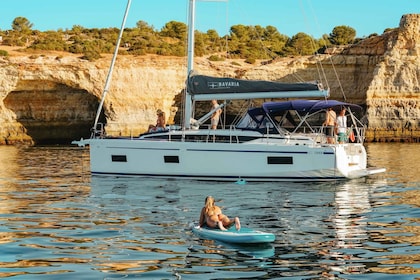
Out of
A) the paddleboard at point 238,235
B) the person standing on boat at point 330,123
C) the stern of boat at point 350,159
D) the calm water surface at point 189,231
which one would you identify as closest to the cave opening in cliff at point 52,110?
the calm water surface at point 189,231

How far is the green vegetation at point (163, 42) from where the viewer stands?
55.8 meters

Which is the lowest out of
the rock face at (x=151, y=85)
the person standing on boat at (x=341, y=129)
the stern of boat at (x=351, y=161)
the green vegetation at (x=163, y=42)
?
the stern of boat at (x=351, y=161)

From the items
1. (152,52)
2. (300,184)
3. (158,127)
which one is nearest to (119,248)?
(300,184)

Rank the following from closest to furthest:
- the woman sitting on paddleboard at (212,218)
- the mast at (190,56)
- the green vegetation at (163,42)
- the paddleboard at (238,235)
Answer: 1. the paddleboard at (238,235)
2. the woman sitting on paddleboard at (212,218)
3. the mast at (190,56)
4. the green vegetation at (163,42)

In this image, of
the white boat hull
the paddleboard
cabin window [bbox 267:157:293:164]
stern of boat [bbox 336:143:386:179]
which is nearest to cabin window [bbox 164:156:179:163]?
the white boat hull

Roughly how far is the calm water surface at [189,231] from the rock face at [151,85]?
23.3 metres

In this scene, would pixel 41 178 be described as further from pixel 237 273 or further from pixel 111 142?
pixel 237 273

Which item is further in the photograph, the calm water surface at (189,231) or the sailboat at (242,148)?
the sailboat at (242,148)

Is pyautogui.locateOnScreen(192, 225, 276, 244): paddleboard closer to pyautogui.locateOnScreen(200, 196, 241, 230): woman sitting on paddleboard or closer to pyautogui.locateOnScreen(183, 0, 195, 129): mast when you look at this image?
pyautogui.locateOnScreen(200, 196, 241, 230): woman sitting on paddleboard

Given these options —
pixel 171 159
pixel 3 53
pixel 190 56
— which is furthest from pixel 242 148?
pixel 3 53

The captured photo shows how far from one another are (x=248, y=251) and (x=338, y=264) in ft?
5.85

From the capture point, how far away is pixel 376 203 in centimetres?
1939

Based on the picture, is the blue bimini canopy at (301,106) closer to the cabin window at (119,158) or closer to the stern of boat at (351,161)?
the stern of boat at (351,161)

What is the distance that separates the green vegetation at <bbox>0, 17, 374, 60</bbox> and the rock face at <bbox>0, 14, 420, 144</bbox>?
2485 mm
